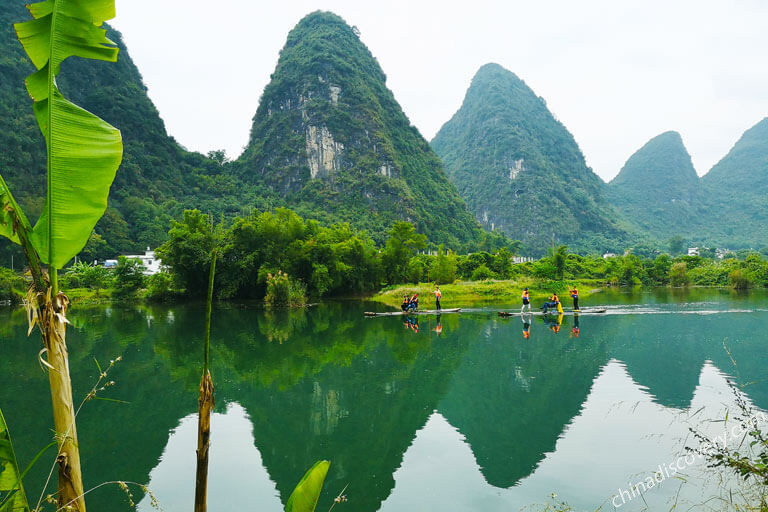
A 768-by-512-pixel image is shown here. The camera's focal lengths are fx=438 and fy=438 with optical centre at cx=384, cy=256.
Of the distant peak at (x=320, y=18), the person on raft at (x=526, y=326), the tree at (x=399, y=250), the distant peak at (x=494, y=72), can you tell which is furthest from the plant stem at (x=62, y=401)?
the distant peak at (x=494, y=72)

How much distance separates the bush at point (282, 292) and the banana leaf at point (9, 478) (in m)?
20.6

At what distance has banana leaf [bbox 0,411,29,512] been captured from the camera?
1.54 meters

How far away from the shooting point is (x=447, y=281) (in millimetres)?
30547

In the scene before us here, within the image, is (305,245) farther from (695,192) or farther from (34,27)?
(695,192)

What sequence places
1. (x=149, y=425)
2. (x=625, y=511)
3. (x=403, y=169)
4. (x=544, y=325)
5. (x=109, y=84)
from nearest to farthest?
(x=625, y=511), (x=149, y=425), (x=544, y=325), (x=109, y=84), (x=403, y=169)

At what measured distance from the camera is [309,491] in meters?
1.55

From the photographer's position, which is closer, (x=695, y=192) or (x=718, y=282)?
(x=718, y=282)

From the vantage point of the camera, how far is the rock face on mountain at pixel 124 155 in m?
45.9

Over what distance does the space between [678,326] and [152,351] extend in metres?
15.1

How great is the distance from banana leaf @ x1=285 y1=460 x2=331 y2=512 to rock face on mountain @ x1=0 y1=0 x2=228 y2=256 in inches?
1657

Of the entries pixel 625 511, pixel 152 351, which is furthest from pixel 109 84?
pixel 625 511

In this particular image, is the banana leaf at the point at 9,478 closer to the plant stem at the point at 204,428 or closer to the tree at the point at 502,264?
the plant stem at the point at 204,428

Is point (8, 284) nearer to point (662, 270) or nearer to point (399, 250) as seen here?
point (399, 250)

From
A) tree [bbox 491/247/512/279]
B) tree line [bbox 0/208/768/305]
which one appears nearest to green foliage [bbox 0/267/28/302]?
tree line [bbox 0/208/768/305]
